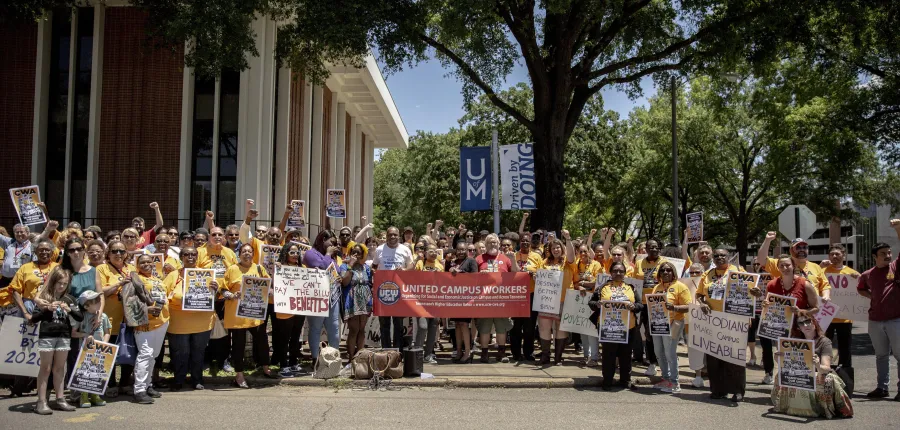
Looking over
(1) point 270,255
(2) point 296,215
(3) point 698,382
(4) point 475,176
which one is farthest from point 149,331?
(4) point 475,176

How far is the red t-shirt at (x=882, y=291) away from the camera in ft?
33.2

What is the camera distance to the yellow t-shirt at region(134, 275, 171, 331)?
9.39 metres

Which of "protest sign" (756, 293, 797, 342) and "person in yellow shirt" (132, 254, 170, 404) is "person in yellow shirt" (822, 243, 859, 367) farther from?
"person in yellow shirt" (132, 254, 170, 404)

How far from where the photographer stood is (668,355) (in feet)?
34.7

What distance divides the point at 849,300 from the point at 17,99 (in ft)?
68.8

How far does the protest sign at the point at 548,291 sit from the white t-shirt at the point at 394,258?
7.21 ft

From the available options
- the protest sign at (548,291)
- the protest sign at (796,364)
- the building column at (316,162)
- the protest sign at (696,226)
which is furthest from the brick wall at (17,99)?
the protest sign at (796,364)

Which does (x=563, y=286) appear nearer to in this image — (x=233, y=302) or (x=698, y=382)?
(x=698, y=382)

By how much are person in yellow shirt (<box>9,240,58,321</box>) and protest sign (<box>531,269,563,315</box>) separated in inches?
283

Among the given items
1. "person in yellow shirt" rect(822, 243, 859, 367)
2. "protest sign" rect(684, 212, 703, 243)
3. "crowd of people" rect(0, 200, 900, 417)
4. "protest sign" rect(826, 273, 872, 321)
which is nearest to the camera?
"crowd of people" rect(0, 200, 900, 417)

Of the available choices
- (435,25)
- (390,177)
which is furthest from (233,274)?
(390,177)

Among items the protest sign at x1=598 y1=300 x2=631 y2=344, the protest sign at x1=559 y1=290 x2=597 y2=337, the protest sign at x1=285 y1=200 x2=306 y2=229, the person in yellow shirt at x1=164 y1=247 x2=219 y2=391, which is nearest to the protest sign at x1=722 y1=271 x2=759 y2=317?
the protest sign at x1=598 y1=300 x2=631 y2=344

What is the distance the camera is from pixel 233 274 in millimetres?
10320

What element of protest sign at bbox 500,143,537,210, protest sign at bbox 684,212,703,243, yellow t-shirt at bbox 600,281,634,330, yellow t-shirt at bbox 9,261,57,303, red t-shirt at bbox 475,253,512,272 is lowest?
yellow t-shirt at bbox 600,281,634,330
